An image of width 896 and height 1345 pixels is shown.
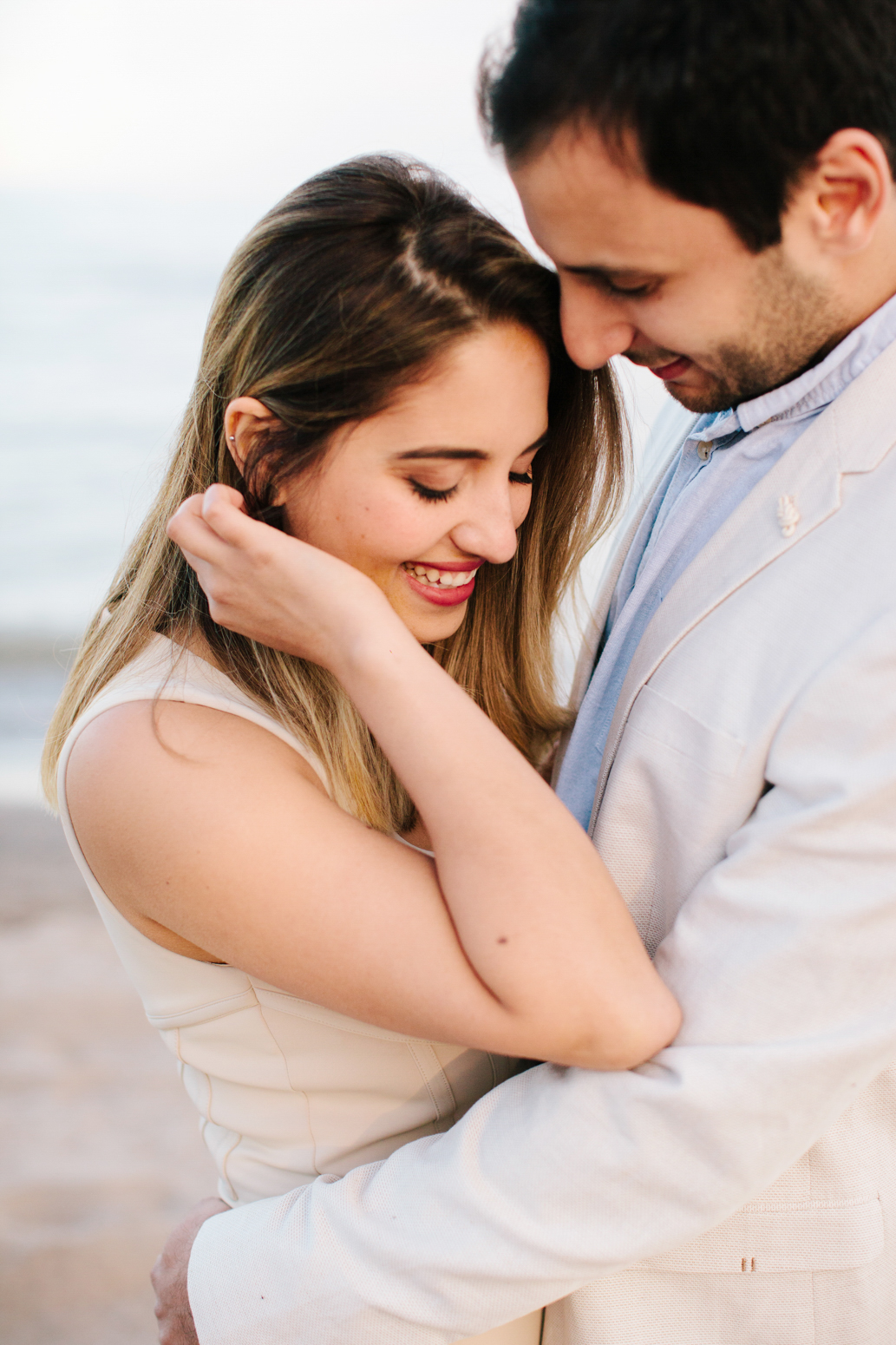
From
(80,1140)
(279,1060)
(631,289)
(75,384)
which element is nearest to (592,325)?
(631,289)

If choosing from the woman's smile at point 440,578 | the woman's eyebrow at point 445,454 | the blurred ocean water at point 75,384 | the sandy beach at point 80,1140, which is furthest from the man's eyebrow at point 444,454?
the blurred ocean water at point 75,384

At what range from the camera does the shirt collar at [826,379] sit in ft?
4.42

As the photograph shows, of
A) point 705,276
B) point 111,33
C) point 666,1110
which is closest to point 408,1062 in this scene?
point 666,1110

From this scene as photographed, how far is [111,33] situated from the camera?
16.1 meters

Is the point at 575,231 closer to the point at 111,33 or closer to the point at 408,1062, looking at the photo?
the point at 408,1062

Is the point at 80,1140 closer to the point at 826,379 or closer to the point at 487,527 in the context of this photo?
the point at 487,527

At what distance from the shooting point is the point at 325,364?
1538 mm

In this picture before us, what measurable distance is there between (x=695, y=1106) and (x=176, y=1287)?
0.89 metres

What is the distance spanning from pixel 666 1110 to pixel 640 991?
14cm

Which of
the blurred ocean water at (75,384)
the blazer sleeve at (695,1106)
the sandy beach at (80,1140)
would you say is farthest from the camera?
the blurred ocean water at (75,384)

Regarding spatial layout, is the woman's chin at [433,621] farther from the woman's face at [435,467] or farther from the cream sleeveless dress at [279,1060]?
the cream sleeveless dress at [279,1060]

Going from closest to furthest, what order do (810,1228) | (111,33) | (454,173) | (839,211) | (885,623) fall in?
(885,623) < (839,211) < (810,1228) < (454,173) < (111,33)

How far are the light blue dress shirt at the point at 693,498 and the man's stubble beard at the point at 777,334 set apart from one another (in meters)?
0.02

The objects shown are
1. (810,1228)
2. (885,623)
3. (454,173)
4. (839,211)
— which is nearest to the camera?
(885,623)
